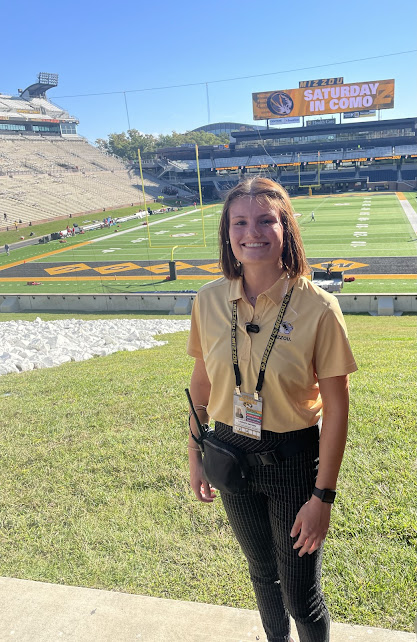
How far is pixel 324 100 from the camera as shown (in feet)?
206

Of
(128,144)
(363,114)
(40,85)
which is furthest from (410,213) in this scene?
(128,144)

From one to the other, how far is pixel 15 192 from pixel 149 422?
4466 cm

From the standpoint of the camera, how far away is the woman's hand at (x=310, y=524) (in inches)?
58.1

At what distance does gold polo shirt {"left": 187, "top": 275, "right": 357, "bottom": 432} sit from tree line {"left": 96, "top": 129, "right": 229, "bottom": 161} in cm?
9515

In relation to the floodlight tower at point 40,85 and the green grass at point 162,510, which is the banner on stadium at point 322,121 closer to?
the floodlight tower at point 40,85

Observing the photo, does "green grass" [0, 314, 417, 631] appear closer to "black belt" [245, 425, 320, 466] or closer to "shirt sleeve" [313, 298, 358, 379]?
"black belt" [245, 425, 320, 466]

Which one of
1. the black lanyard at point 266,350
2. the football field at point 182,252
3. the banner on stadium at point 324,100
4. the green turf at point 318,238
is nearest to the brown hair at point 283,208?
the black lanyard at point 266,350

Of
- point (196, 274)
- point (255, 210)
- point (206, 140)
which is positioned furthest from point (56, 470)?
point (206, 140)

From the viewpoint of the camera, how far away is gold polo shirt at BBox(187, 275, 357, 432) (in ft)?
4.61

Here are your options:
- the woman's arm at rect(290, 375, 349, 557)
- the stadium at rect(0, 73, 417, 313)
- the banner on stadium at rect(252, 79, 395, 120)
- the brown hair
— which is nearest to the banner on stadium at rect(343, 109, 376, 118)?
the stadium at rect(0, 73, 417, 313)

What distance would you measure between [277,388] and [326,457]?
27cm

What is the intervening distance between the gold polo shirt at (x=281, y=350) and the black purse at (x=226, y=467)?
94mm

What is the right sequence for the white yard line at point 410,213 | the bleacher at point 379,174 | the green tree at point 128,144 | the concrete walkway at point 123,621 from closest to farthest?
the concrete walkway at point 123,621, the white yard line at point 410,213, the bleacher at point 379,174, the green tree at point 128,144

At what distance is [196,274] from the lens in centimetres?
1975
